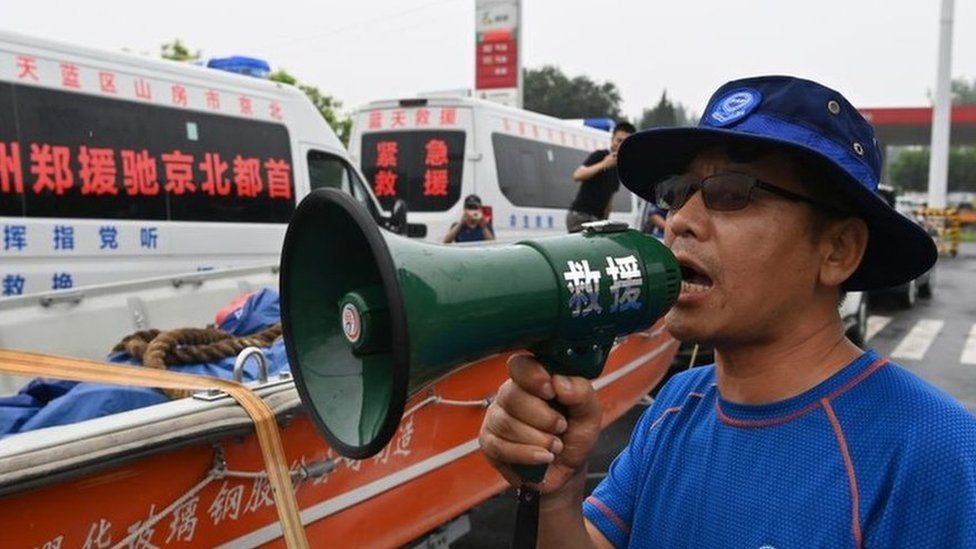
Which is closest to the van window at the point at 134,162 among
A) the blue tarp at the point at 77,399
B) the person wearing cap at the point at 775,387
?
the blue tarp at the point at 77,399

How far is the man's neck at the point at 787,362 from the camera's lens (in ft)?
4.45

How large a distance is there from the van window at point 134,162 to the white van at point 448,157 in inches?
113

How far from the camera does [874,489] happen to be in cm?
116

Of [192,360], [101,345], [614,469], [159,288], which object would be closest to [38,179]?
[159,288]

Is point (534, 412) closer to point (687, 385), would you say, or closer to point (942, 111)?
point (687, 385)

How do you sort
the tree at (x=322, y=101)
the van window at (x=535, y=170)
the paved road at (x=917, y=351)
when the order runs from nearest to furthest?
the paved road at (x=917, y=351), the van window at (x=535, y=170), the tree at (x=322, y=101)

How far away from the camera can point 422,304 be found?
1.02 m

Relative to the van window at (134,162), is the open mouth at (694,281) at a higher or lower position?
lower

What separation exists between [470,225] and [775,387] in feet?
26.0

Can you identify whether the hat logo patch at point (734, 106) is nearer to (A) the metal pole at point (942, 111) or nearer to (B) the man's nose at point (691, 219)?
(B) the man's nose at point (691, 219)

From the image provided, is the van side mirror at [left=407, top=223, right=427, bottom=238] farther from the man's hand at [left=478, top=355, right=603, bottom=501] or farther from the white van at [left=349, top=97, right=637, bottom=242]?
the man's hand at [left=478, top=355, right=603, bottom=501]

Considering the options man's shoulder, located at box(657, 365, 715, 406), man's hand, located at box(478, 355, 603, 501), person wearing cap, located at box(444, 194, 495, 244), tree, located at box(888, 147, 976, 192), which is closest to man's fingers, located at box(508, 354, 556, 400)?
man's hand, located at box(478, 355, 603, 501)

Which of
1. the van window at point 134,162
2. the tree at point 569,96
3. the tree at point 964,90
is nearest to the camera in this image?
the van window at point 134,162

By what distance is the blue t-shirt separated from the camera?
1.12 metres
